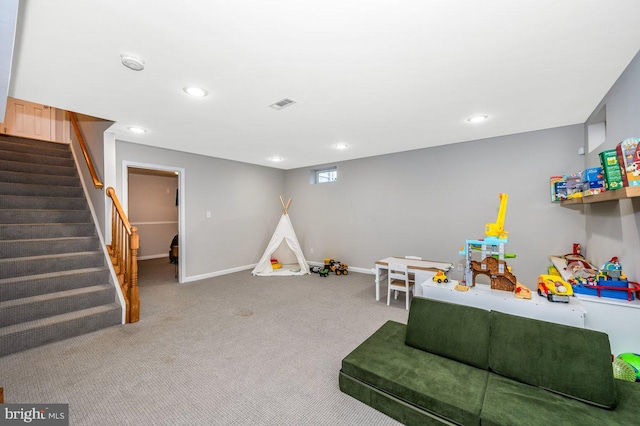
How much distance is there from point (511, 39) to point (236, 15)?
183cm

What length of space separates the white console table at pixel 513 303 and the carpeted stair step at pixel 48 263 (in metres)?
4.31

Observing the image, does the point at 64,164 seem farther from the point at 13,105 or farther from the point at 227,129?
the point at 227,129

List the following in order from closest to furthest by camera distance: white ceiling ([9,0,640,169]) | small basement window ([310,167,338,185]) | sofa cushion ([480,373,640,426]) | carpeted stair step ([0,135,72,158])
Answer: sofa cushion ([480,373,640,426]), white ceiling ([9,0,640,169]), carpeted stair step ([0,135,72,158]), small basement window ([310,167,338,185])

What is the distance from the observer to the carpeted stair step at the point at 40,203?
3594 millimetres

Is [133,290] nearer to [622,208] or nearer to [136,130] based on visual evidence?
[136,130]

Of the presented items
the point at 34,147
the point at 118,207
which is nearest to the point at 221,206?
the point at 118,207

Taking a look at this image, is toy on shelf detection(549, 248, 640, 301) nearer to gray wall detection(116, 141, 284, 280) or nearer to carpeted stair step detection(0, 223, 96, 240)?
gray wall detection(116, 141, 284, 280)

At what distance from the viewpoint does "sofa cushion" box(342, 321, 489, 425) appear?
4.79 feet

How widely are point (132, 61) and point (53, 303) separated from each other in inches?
112

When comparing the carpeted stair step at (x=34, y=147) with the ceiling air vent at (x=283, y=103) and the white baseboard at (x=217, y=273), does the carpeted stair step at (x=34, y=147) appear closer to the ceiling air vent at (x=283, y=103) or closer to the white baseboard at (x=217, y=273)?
the white baseboard at (x=217, y=273)

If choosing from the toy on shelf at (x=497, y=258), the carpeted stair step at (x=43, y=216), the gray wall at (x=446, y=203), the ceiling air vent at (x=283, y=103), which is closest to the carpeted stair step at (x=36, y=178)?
the carpeted stair step at (x=43, y=216)

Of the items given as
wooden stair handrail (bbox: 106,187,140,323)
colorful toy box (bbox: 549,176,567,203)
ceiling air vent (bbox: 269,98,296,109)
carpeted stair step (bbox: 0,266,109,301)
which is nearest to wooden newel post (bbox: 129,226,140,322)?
wooden stair handrail (bbox: 106,187,140,323)

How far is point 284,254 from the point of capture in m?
6.33

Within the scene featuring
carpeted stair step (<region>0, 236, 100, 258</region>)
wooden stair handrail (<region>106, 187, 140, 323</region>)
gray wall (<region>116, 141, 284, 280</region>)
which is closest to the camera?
carpeted stair step (<region>0, 236, 100, 258</region>)
